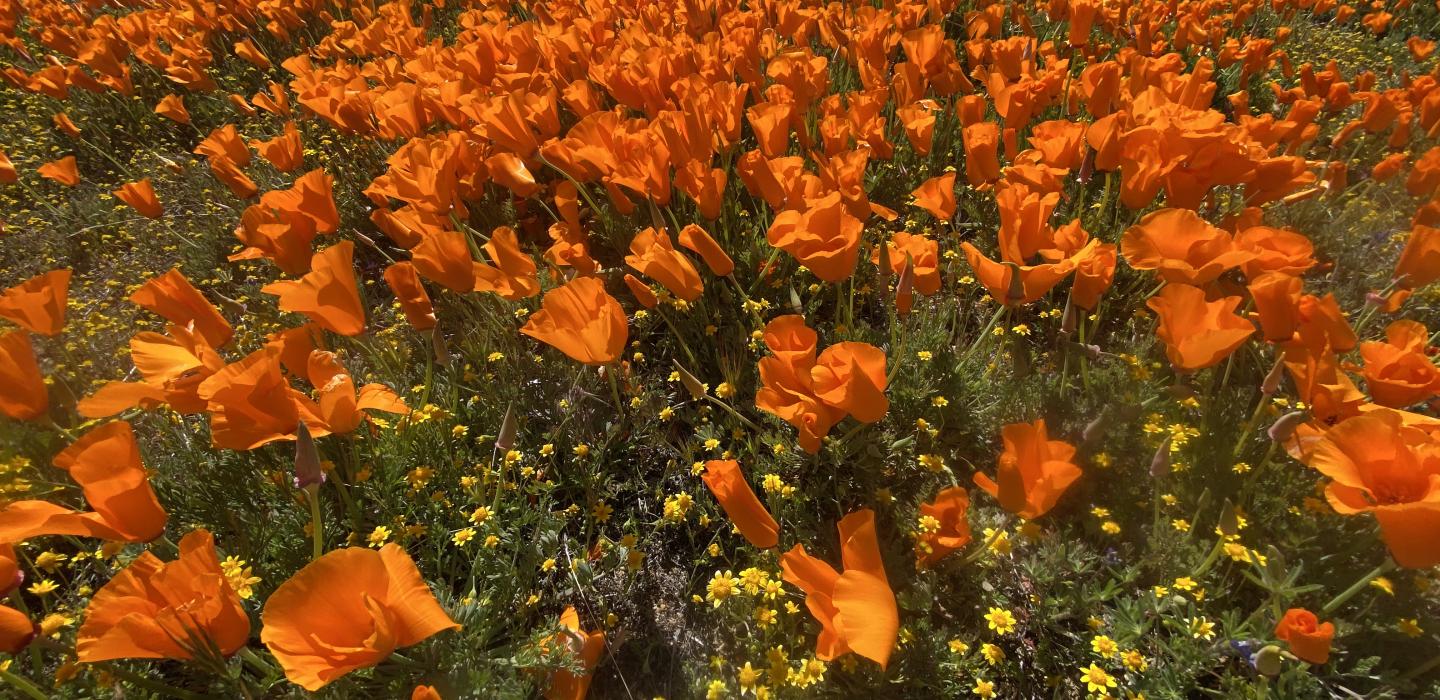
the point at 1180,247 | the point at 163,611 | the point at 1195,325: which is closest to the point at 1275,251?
the point at 1180,247

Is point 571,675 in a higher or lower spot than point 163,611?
lower

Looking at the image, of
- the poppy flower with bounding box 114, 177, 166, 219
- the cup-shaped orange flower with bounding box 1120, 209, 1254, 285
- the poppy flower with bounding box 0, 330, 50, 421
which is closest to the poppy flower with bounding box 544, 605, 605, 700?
the poppy flower with bounding box 0, 330, 50, 421

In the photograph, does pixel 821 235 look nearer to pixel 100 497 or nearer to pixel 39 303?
pixel 100 497

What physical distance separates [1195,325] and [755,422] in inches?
46.8

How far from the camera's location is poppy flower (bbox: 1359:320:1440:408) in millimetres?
1441

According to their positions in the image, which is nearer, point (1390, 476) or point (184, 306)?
point (1390, 476)

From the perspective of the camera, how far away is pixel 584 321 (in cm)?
170

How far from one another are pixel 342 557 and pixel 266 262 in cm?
273

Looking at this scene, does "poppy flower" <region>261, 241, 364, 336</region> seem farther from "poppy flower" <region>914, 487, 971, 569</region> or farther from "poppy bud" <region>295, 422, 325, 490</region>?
"poppy flower" <region>914, 487, 971, 569</region>

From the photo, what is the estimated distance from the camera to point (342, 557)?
42.9 inches

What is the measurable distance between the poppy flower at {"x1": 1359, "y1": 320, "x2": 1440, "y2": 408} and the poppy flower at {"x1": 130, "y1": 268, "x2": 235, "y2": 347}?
266 centimetres

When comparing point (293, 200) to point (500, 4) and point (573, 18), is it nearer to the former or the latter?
point (573, 18)

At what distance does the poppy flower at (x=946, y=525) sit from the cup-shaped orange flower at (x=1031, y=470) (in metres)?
0.08

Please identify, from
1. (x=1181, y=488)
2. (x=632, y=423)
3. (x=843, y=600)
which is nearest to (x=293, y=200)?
(x=632, y=423)
